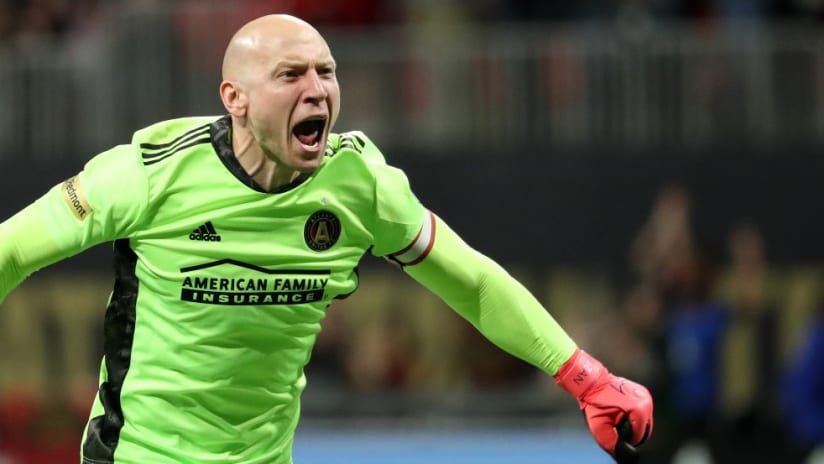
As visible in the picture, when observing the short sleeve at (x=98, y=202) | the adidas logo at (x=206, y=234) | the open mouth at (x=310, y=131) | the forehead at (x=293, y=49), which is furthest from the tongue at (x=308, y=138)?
the short sleeve at (x=98, y=202)

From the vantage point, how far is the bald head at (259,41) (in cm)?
507

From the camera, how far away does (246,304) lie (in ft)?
17.0

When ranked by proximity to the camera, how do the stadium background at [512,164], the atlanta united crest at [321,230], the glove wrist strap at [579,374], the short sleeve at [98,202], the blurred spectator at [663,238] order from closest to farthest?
the short sleeve at [98,202]
the atlanta united crest at [321,230]
the glove wrist strap at [579,374]
the blurred spectator at [663,238]
the stadium background at [512,164]

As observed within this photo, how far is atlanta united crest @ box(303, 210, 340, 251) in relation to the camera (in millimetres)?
5238

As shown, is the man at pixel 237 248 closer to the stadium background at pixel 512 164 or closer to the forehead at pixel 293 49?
the forehead at pixel 293 49

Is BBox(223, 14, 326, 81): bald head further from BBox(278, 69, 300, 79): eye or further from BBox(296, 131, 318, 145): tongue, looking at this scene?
BBox(296, 131, 318, 145): tongue

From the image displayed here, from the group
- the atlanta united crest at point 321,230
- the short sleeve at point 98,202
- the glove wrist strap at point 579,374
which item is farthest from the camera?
the glove wrist strap at point 579,374

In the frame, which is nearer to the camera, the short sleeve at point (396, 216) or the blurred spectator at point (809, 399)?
the short sleeve at point (396, 216)

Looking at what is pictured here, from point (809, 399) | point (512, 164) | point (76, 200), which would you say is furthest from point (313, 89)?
point (512, 164)

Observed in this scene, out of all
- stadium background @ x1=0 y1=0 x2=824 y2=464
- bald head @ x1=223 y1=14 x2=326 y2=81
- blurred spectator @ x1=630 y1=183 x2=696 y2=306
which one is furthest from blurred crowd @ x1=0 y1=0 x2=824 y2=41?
bald head @ x1=223 y1=14 x2=326 y2=81

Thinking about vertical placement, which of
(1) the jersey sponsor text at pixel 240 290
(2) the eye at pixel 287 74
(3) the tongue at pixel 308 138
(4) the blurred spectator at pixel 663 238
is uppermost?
(2) the eye at pixel 287 74

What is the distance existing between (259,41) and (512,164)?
736cm

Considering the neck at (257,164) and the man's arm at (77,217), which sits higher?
the neck at (257,164)

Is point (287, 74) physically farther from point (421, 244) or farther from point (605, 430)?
point (605, 430)
